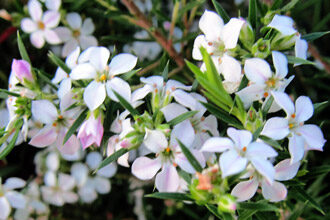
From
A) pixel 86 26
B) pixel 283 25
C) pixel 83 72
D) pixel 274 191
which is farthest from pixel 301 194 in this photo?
pixel 86 26

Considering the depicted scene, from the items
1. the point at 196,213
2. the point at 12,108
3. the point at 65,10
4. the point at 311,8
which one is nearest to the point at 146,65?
the point at 65,10

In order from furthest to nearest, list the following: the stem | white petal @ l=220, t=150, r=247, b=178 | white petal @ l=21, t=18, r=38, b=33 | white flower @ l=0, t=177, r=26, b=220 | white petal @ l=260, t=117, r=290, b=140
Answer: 1. white petal @ l=21, t=18, r=38, b=33
2. the stem
3. white flower @ l=0, t=177, r=26, b=220
4. white petal @ l=260, t=117, r=290, b=140
5. white petal @ l=220, t=150, r=247, b=178

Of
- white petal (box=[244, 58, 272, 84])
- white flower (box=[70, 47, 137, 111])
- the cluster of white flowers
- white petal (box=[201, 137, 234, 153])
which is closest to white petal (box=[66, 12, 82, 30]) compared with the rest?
the cluster of white flowers

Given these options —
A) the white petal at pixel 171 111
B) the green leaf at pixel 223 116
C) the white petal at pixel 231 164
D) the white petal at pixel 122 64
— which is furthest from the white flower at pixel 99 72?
the white petal at pixel 231 164

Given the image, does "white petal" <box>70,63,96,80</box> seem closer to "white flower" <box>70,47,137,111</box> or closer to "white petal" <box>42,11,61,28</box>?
"white flower" <box>70,47,137,111</box>

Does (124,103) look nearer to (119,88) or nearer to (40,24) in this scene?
(119,88)
